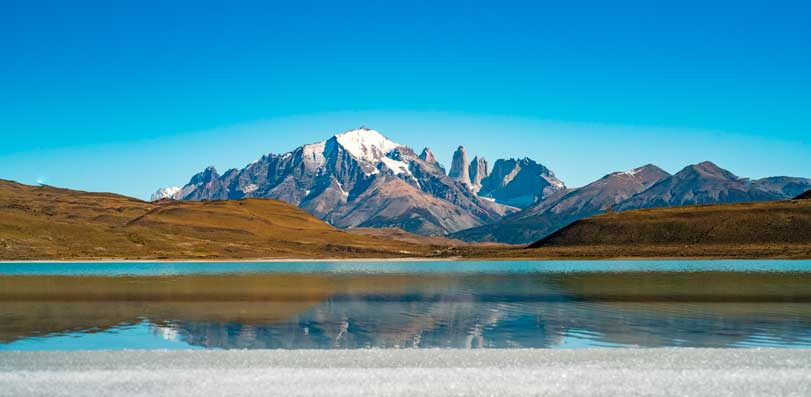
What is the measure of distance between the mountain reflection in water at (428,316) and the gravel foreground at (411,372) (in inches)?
225

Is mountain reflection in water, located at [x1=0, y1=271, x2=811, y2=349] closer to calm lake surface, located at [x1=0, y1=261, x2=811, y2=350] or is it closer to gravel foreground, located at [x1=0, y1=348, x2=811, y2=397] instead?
calm lake surface, located at [x1=0, y1=261, x2=811, y2=350]

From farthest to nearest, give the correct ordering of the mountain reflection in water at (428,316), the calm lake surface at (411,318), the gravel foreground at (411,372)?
the mountain reflection in water at (428,316), the calm lake surface at (411,318), the gravel foreground at (411,372)

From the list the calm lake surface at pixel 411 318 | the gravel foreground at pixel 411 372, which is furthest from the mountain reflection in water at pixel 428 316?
the gravel foreground at pixel 411 372

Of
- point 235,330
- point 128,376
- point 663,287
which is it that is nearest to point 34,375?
point 128,376

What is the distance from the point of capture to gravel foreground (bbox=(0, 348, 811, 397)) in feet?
82.9

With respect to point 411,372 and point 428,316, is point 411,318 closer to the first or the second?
point 428,316

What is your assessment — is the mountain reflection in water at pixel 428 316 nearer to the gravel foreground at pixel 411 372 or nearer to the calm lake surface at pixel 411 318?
the calm lake surface at pixel 411 318

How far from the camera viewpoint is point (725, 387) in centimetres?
2514

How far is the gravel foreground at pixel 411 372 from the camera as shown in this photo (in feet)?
82.9

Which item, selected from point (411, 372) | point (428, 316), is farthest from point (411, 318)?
point (411, 372)

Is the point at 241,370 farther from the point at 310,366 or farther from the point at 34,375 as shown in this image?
the point at 34,375

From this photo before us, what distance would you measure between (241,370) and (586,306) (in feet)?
130

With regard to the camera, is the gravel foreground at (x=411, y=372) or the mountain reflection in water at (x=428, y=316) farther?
the mountain reflection in water at (x=428, y=316)

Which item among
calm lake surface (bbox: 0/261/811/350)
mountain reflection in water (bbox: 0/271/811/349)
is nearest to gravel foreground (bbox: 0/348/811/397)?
calm lake surface (bbox: 0/261/811/350)
